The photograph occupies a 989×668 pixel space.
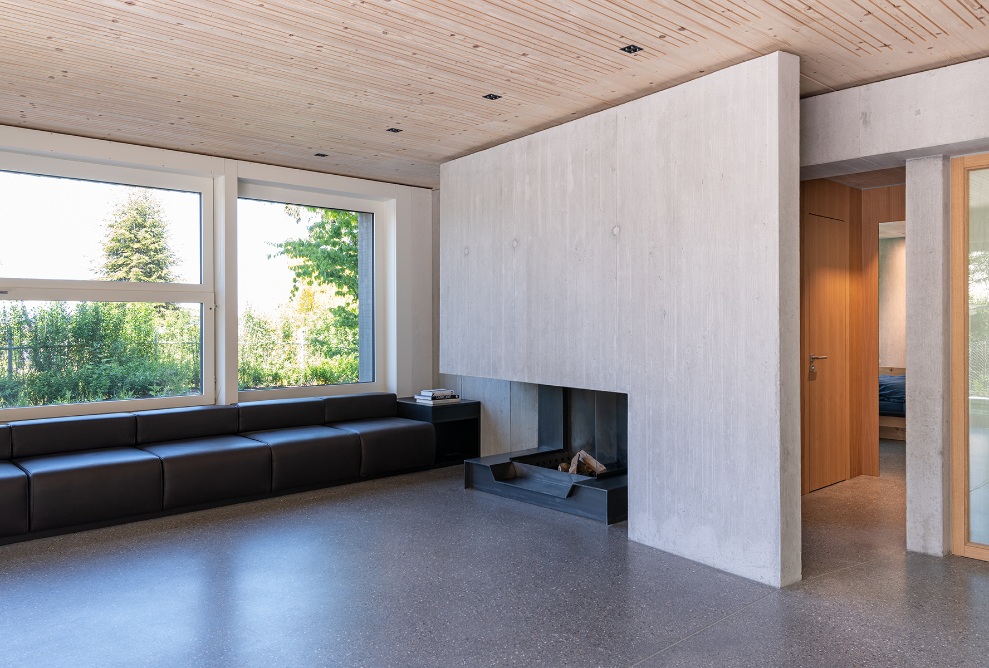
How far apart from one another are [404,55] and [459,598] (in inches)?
105

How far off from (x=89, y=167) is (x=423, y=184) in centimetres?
287

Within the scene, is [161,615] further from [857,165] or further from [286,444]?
[857,165]

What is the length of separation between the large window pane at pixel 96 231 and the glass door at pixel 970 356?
5220 mm

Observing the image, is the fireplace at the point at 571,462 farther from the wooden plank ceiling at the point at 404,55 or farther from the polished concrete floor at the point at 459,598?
the wooden plank ceiling at the point at 404,55

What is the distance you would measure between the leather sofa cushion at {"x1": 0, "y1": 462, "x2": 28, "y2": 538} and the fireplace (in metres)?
2.92

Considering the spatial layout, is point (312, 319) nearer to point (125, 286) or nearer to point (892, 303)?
point (125, 286)

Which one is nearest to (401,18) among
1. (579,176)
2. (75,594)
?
(579,176)

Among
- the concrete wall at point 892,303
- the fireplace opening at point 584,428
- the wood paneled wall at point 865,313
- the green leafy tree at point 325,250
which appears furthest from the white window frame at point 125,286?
the concrete wall at point 892,303

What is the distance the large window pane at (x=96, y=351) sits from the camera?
510cm

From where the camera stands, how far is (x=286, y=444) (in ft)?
18.0

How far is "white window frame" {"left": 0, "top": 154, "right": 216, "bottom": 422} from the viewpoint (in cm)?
508

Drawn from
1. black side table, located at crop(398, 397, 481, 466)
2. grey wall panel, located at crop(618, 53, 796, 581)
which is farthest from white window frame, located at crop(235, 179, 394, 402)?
grey wall panel, located at crop(618, 53, 796, 581)

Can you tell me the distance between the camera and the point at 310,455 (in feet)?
18.4

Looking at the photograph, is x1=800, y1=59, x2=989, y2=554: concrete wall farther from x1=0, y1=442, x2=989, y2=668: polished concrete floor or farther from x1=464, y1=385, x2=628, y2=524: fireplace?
x1=464, y1=385, x2=628, y2=524: fireplace
